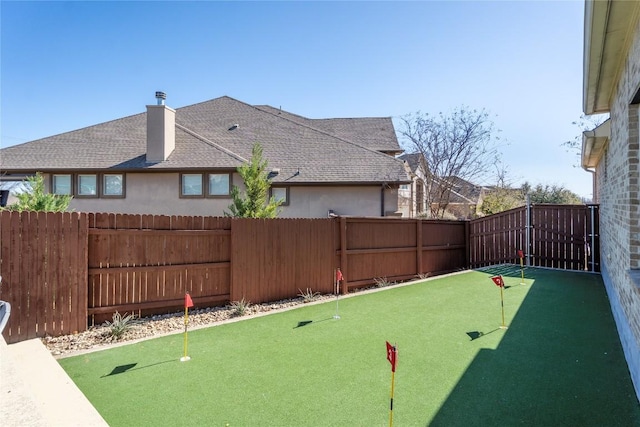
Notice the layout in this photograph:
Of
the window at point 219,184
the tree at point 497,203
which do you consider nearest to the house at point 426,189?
the tree at point 497,203

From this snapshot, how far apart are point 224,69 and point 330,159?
5.66 metres

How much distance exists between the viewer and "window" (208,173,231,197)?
13609mm

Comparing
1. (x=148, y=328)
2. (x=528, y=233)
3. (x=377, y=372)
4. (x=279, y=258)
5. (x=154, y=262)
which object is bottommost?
(x=148, y=328)

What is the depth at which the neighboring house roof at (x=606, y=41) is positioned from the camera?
142 inches

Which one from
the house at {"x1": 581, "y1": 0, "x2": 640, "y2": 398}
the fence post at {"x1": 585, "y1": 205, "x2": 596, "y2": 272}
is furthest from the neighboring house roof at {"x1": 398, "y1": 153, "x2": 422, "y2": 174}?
the house at {"x1": 581, "y1": 0, "x2": 640, "y2": 398}

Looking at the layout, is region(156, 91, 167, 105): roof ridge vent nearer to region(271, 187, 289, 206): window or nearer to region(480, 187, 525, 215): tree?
region(271, 187, 289, 206): window

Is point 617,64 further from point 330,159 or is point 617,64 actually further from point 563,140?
point 563,140

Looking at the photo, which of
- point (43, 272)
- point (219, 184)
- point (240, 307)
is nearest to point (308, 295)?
point (240, 307)

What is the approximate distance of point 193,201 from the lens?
1368cm

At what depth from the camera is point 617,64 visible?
4.83m

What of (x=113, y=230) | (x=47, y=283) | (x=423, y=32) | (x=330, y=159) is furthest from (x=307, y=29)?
(x=47, y=283)

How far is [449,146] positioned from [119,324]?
18289mm

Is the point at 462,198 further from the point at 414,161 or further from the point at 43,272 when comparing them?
the point at 43,272

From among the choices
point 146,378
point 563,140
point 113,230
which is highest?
point 563,140
